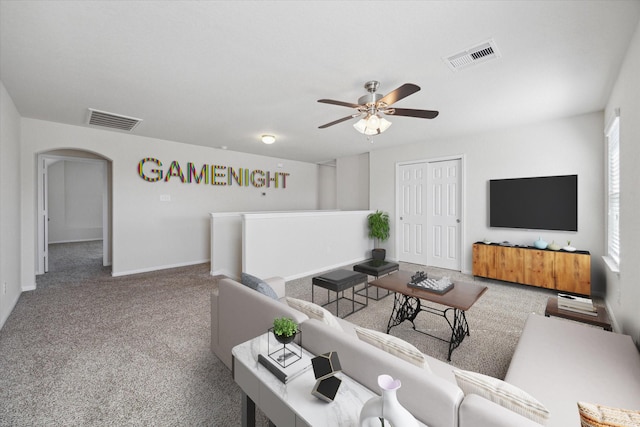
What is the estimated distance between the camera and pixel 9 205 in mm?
3143

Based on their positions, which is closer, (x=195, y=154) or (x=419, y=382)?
(x=419, y=382)

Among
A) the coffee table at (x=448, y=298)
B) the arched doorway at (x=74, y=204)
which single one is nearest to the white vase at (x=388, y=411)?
the coffee table at (x=448, y=298)

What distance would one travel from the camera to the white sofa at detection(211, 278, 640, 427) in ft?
2.92

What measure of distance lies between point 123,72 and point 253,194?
4148mm

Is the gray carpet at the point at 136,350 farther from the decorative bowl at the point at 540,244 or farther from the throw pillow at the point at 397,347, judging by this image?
the throw pillow at the point at 397,347

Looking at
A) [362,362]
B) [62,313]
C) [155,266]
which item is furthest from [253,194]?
[362,362]

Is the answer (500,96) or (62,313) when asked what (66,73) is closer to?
(62,313)

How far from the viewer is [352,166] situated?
6.89m

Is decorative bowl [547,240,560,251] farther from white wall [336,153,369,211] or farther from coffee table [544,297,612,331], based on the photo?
white wall [336,153,369,211]

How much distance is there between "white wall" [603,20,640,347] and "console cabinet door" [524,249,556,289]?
1257 millimetres

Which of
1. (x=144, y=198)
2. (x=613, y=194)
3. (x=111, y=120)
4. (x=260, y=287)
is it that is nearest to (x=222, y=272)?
(x=144, y=198)

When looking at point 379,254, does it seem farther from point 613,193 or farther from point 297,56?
point 297,56

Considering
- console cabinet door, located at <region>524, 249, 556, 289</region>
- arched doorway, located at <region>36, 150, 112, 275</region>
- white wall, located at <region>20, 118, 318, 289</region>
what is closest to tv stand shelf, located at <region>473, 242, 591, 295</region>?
console cabinet door, located at <region>524, 249, 556, 289</region>

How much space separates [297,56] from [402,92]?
964 mm
